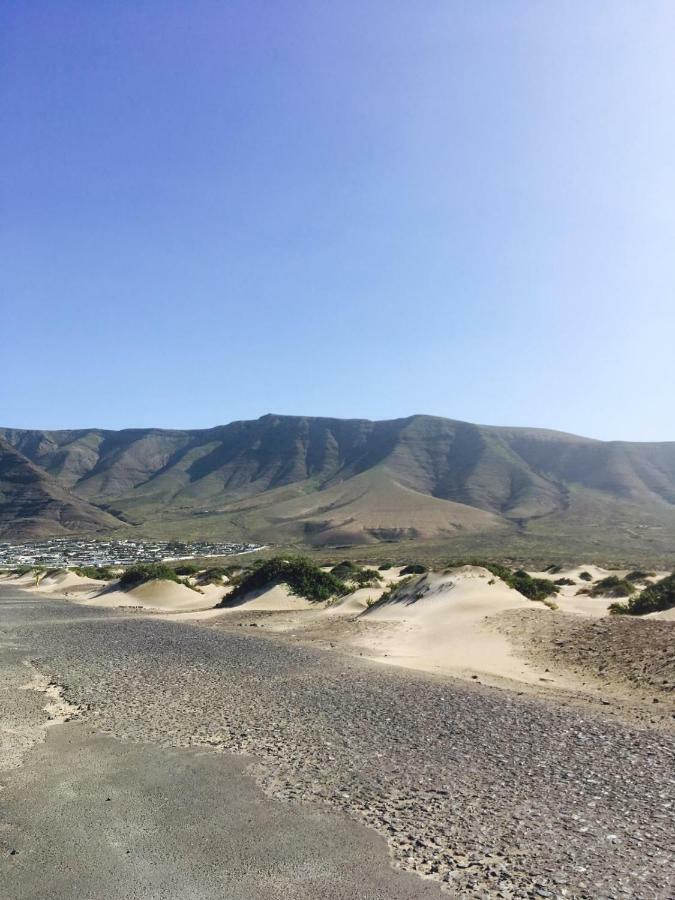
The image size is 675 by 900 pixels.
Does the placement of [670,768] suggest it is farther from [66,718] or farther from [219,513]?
[219,513]

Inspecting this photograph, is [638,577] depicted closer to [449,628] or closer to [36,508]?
[449,628]

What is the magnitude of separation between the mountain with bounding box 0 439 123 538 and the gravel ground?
486ft

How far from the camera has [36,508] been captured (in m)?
163

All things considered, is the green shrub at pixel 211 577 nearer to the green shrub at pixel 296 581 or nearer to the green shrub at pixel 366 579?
the green shrub at pixel 296 581

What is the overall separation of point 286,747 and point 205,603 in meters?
34.4

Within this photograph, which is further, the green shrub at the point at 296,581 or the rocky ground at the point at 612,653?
the green shrub at the point at 296,581

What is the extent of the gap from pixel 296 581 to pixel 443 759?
29.6 metres

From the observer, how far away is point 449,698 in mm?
13492

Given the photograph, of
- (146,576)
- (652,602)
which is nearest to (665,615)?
(652,602)

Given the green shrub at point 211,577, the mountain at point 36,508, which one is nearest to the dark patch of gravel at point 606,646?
the green shrub at point 211,577

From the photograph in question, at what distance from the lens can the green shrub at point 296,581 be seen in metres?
38.1

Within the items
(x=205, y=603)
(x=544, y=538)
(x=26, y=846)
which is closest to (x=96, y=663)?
(x=26, y=846)

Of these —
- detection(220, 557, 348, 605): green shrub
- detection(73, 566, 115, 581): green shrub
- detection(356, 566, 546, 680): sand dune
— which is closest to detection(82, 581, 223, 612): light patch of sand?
detection(220, 557, 348, 605): green shrub

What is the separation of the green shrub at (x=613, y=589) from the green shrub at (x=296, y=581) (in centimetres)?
1466
